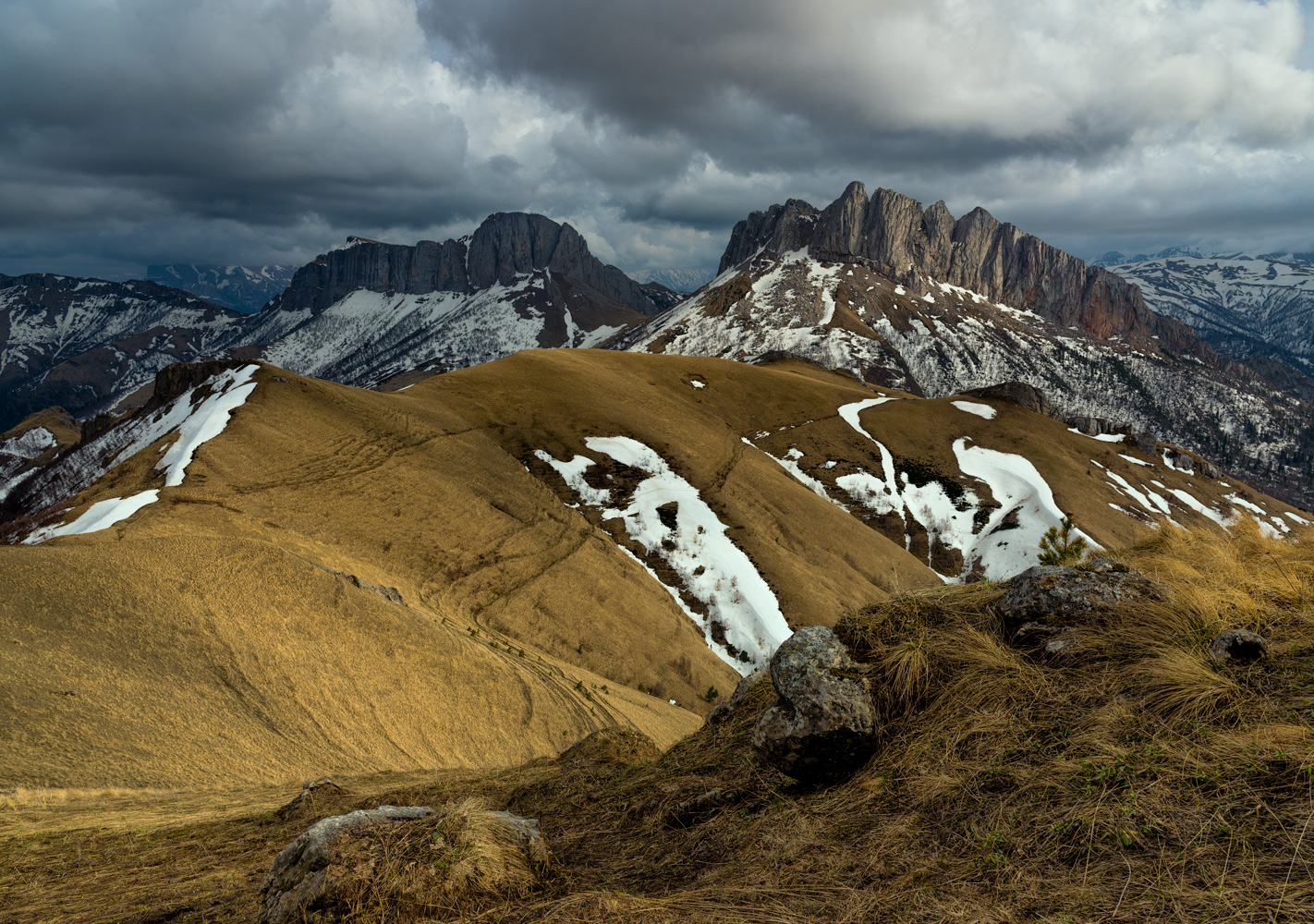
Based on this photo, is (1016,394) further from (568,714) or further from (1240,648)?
(1240,648)

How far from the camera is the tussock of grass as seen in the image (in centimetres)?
413

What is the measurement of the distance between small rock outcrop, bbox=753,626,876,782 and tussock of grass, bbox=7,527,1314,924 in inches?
9.8

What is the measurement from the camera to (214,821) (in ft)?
33.1

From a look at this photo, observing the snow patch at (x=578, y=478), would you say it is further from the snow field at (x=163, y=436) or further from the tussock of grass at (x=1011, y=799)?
the tussock of grass at (x=1011, y=799)

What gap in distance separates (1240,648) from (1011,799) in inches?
117

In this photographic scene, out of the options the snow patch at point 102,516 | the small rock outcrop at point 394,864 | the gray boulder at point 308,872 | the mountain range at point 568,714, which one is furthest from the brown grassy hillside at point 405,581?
the gray boulder at point 308,872

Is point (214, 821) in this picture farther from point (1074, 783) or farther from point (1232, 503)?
point (1232, 503)

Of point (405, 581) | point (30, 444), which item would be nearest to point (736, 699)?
point (405, 581)

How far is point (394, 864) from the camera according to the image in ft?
16.9

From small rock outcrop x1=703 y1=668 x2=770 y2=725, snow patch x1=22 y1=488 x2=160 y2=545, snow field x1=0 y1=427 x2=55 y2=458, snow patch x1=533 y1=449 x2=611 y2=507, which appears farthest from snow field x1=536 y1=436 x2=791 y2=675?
snow field x1=0 y1=427 x2=55 y2=458

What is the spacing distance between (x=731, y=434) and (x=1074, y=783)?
72656 millimetres

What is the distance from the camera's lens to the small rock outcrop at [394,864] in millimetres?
4961

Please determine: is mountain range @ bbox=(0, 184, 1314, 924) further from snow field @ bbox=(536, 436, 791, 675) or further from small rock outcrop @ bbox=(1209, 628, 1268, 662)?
snow field @ bbox=(536, 436, 791, 675)

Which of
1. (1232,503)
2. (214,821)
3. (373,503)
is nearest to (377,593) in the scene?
(214,821)
